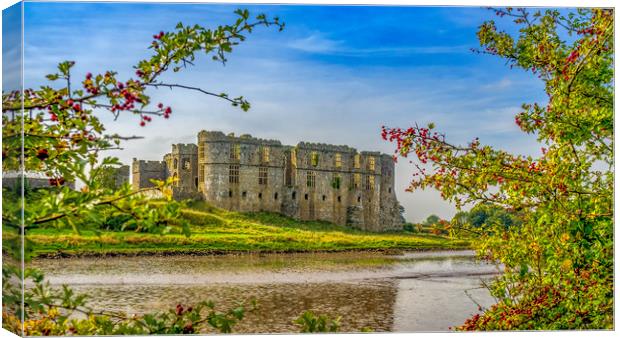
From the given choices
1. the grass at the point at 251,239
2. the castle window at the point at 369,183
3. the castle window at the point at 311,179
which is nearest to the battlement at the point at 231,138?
the grass at the point at 251,239

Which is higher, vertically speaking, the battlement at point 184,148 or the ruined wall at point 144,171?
the battlement at point 184,148

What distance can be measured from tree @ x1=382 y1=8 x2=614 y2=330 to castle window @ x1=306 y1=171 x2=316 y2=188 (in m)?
5.91

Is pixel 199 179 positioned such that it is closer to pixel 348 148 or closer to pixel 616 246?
pixel 348 148

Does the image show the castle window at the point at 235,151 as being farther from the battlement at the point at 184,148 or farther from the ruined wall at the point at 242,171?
the battlement at the point at 184,148

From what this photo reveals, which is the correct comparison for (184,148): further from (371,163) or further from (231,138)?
(371,163)

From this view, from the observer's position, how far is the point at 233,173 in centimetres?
1234

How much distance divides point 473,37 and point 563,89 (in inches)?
90.9

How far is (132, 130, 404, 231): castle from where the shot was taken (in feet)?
34.9

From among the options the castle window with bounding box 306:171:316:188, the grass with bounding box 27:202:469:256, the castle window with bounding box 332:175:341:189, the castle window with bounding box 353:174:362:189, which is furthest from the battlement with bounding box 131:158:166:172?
the castle window with bounding box 353:174:362:189

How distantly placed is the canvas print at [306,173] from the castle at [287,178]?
58 mm

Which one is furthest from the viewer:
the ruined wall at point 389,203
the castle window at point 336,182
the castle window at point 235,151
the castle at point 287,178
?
the castle window at point 336,182

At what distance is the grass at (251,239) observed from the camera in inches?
431

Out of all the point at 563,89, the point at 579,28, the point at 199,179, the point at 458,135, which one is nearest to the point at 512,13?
the point at 579,28

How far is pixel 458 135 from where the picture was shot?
9367mm
